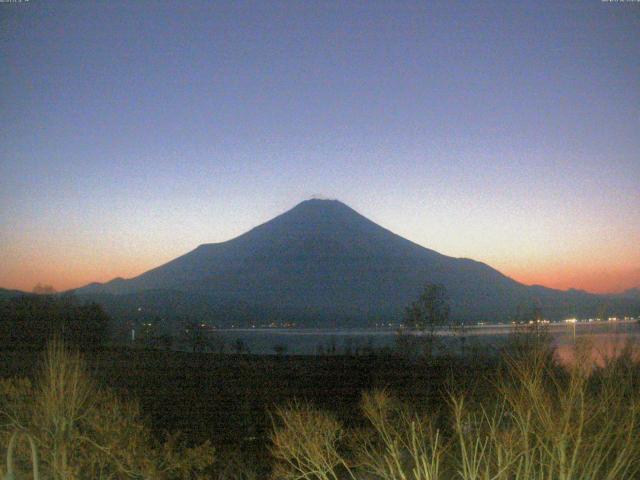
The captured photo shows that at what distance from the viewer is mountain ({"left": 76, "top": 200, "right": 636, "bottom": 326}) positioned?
9625 cm

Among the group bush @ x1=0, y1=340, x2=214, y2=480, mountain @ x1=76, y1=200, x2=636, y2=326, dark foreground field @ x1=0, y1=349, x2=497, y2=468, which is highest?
mountain @ x1=76, y1=200, x2=636, y2=326

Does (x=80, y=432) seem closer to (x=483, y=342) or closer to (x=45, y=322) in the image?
(x=45, y=322)

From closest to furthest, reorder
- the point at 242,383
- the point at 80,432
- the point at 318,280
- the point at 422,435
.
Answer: the point at 422,435 → the point at 80,432 → the point at 242,383 → the point at 318,280

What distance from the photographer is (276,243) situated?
Result: 133875 millimetres

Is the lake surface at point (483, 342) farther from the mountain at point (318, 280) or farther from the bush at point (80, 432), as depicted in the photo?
the mountain at point (318, 280)

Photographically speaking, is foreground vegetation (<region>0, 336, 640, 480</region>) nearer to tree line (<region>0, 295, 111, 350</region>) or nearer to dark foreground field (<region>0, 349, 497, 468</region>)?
dark foreground field (<region>0, 349, 497, 468</region>)

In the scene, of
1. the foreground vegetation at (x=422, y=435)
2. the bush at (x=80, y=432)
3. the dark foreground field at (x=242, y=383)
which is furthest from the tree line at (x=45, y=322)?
the foreground vegetation at (x=422, y=435)

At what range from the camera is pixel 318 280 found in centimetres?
11956

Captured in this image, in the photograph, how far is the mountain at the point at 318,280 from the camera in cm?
9625

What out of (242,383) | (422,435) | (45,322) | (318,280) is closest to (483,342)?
(242,383)

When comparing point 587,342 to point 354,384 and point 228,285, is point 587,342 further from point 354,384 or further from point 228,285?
point 228,285

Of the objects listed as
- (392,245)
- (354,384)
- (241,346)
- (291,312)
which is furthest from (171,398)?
(392,245)

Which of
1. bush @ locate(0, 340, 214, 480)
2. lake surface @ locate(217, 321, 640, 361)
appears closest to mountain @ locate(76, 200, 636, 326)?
lake surface @ locate(217, 321, 640, 361)

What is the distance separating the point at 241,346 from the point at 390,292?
238ft
